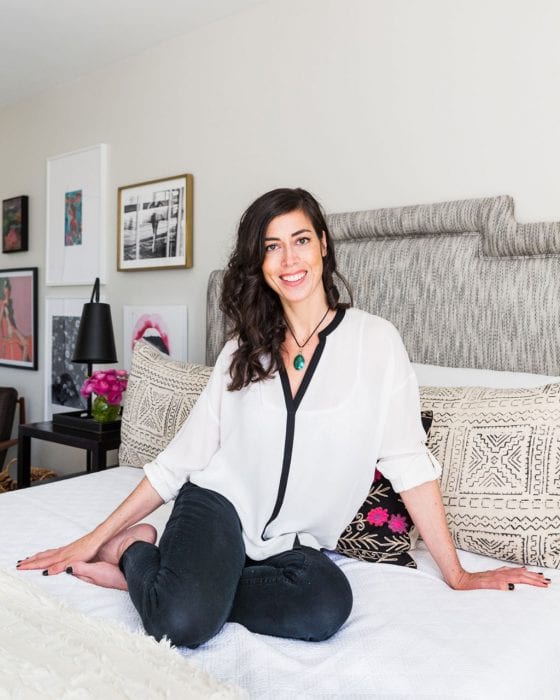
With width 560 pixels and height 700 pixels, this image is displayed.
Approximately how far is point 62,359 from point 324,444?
2.64 metres

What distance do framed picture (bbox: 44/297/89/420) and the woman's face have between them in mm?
2235

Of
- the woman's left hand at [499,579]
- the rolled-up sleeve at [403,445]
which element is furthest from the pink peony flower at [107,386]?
the woman's left hand at [499,579]

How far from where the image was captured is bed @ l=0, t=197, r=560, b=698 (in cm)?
95

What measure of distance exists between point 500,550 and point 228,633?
641 mm

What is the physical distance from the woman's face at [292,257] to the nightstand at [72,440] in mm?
1333

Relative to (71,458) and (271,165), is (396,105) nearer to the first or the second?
(271,165)

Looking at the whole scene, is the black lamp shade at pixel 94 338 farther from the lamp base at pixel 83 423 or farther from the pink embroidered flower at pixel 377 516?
the pink embroidered flower at pixel 377 516

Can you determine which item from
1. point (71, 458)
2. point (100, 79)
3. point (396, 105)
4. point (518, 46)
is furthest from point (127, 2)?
point (71, 458)

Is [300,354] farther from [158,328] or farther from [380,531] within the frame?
[158,328]

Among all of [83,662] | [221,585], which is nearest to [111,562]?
[221,585]

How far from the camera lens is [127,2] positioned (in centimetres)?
263

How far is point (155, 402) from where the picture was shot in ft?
6.96

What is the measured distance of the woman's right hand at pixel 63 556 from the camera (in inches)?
52.7

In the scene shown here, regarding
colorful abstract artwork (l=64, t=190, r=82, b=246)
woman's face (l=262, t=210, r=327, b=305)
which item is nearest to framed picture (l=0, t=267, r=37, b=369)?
colorful abstract artwork (l=64, t=190, r=82, b=246)
